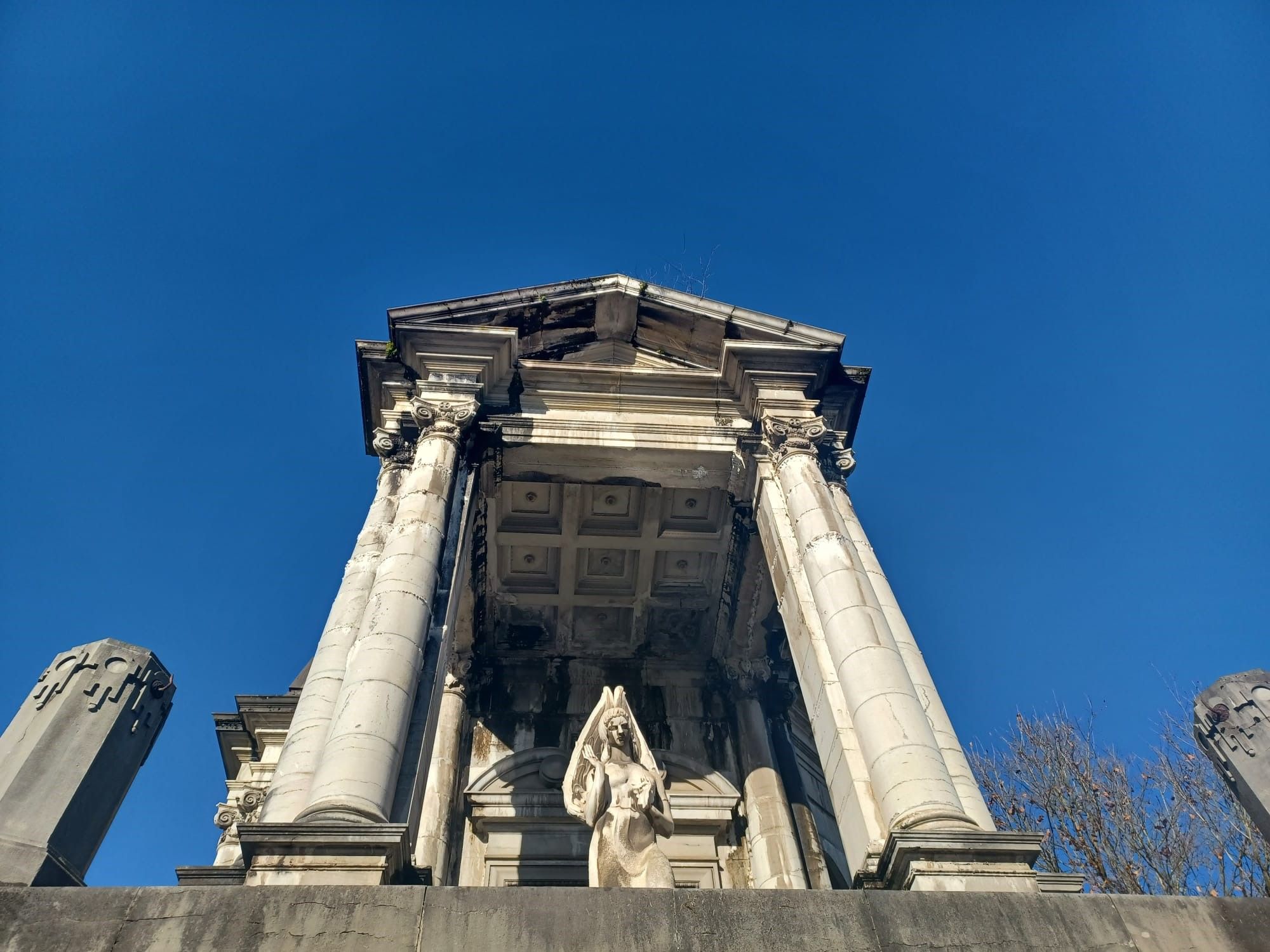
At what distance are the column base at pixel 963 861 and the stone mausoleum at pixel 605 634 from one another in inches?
1.1

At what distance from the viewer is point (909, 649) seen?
11062 millimetres

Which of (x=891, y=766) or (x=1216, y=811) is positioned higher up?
(x=1216, y=811)

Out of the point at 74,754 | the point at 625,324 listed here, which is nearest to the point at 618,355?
the point at 625,324

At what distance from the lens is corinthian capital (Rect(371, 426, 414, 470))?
42.7 ft

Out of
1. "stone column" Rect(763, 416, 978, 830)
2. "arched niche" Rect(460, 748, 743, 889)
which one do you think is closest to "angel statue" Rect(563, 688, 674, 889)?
"stone column" Rect(763, 416, 978, 830)

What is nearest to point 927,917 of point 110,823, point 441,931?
point 441,931

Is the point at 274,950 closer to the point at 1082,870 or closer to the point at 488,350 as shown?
the point at 488,350

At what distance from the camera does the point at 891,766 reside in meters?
9.23

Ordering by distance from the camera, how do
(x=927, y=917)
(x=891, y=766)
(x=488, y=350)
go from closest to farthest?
(x=927, y=917)
(x=891, y=766)
(x=488, y=350)

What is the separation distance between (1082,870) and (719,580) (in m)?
9.82

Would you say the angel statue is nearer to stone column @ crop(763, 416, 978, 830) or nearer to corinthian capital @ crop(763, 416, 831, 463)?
stone column @ crop(763, 416, 978, 830)

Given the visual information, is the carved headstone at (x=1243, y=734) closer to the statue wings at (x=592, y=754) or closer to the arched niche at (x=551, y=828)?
the statue wings at (x=592, y=754)

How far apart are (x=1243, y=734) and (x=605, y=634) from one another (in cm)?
1115

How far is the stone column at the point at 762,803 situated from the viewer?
1456cm
